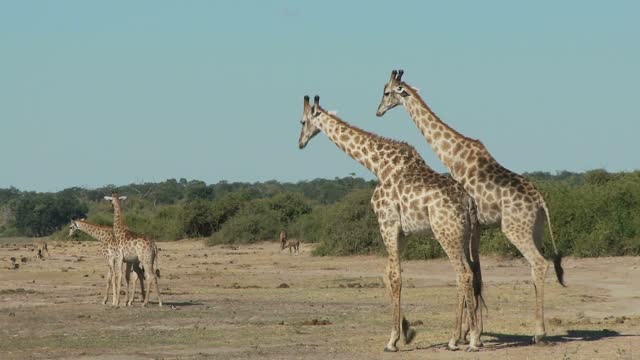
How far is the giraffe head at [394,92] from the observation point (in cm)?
1736

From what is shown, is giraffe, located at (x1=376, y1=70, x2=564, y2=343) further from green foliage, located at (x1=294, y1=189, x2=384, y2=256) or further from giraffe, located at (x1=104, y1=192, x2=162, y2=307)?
green foliage, located at (x1=294, y1=189, x2=384, y2=256)

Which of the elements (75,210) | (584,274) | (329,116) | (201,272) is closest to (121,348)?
(329,116)

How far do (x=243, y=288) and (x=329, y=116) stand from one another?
12.5m

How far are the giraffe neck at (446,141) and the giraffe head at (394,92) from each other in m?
0.07

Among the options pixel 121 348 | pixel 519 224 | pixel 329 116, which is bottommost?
pixel 121 348

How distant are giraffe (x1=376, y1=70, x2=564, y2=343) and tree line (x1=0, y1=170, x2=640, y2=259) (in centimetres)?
1533

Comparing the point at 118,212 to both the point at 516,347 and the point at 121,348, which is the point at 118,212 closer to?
the point at 121,348

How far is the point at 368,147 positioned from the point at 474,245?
1766mm

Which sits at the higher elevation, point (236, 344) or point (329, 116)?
point (329, 116)

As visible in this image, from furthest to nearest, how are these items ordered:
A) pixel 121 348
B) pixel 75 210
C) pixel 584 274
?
pixel 75 210 → pixel 584 274 → pixel 121 348

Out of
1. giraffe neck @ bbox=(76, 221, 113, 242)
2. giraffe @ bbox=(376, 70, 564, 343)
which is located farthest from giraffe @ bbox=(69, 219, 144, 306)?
giraffe @ bbox=(376, 70, 564, 343)

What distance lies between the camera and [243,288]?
28938 mm

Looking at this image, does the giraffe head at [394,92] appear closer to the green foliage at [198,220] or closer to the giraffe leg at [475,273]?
the giraffe leg at [475,273]

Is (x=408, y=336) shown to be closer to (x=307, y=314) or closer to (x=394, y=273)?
(x=394, y=273)
